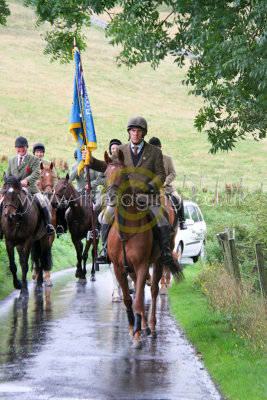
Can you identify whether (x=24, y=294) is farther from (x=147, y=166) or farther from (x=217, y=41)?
(x=217, y=41)

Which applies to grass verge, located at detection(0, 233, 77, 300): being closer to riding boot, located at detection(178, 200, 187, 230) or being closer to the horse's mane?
the horse's mane

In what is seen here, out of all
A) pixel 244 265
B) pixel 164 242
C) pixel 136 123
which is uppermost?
pixel 136 123

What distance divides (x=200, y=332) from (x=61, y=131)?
60.6 m

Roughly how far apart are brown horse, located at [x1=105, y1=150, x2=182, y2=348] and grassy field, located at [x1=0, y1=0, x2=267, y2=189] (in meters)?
40.0

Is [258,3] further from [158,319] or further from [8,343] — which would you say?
[8,343]

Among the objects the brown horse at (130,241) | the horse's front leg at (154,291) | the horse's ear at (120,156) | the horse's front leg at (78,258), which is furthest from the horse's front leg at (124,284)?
the horse's front leg at (78,258)

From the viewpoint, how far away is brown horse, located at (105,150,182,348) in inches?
374

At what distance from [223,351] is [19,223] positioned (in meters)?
6.67

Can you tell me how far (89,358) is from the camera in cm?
871

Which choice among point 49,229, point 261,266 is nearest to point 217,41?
point 261,266

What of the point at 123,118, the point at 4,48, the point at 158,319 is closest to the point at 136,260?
the point at 158,319

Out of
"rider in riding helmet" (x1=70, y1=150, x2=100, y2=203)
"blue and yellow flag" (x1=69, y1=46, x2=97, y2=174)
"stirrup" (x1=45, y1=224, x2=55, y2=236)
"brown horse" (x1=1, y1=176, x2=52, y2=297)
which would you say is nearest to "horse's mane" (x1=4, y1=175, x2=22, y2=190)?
"brown horse" (x1=1, y1=176, x2=52, y2=297)

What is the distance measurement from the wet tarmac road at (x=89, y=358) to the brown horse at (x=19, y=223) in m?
1.40

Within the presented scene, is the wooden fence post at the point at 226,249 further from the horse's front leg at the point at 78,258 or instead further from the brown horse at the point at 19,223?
the horse's front leg at the point at 78,258
